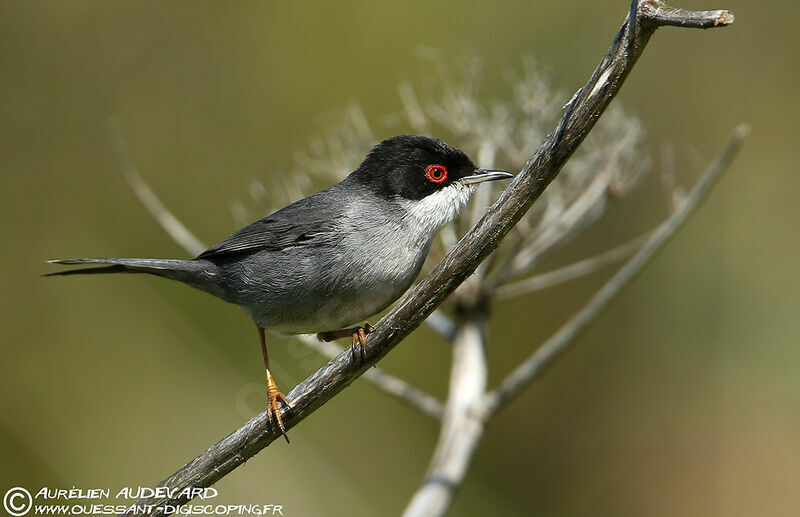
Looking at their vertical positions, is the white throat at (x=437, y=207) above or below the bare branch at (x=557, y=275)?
above

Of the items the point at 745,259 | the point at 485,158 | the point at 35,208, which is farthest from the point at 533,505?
the point at 35,208

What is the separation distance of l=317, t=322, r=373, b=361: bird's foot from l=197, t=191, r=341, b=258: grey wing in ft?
1.34

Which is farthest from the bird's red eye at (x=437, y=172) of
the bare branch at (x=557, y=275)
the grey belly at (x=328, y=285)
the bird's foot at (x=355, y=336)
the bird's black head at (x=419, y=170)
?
the bird's foot at (x=355, y=336)

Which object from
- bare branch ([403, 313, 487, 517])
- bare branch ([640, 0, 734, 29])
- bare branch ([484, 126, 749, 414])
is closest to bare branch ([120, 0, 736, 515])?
bare branch ([640, 0, 734, 29])

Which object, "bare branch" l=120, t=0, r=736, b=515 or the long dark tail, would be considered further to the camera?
the long dark tail

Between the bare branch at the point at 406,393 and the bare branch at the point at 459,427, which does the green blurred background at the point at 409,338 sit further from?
the bare branch at the point at 459,427

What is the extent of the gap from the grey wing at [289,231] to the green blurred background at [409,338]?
109cm

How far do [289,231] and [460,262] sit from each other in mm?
1354

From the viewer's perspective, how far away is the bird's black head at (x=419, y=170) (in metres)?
3.60

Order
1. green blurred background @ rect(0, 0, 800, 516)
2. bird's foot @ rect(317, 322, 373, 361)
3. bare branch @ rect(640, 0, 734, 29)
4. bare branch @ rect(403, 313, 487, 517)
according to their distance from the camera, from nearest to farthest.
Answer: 1. bare branch @ rect(640, 0, 734, 29)
2. bird's foot @ rect(317, 322, 373, 361)
3. bare branch @ rect(403, 313, 487, 517)
4. green blurred background @ rect(0, 0, 800, 516)

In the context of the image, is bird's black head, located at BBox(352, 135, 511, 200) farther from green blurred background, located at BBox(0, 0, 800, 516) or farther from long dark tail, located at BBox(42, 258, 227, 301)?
green blurred background, located at BBox(0, 0, 800, 516)

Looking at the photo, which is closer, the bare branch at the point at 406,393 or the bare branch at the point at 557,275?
the bare branch at the point at 406,393

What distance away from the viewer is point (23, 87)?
21.2 feet

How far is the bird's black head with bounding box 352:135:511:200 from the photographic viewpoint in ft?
11.8
